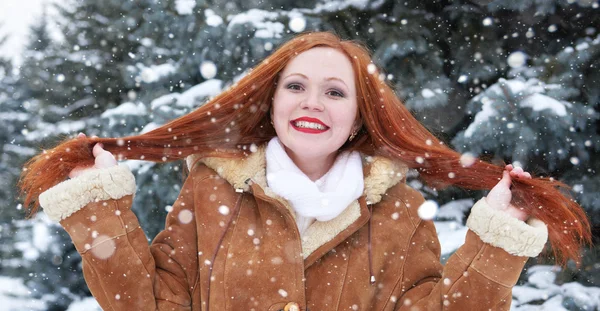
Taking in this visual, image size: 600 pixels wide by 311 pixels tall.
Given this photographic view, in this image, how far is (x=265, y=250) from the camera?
212cm

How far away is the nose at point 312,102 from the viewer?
2.11m

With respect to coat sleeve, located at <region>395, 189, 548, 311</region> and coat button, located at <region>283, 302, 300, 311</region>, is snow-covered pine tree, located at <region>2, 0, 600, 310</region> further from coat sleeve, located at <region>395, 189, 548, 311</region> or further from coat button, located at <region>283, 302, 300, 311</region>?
coat button, located at <region>283, 302, 300, 311</region>

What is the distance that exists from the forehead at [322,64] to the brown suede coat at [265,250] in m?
0.36

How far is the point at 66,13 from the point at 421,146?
12.9 feet

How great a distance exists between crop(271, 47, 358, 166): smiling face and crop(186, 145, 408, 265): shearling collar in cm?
16

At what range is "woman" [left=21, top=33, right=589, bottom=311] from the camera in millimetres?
1929

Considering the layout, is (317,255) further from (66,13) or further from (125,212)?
(66,13)

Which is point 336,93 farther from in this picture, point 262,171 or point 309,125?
point 262,171

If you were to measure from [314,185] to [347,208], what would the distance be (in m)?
0.16

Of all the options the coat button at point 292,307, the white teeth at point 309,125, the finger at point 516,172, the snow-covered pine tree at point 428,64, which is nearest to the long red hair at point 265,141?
the finger at point 516,172

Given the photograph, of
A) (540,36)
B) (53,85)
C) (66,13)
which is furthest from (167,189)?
(540,36)

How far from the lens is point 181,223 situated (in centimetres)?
223

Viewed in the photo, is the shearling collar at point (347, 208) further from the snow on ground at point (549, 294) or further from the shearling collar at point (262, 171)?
the snow on ground at point (549, 294)

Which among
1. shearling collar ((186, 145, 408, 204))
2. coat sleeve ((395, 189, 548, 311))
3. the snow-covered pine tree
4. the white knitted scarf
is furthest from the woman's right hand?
the snow-covered pine tree
